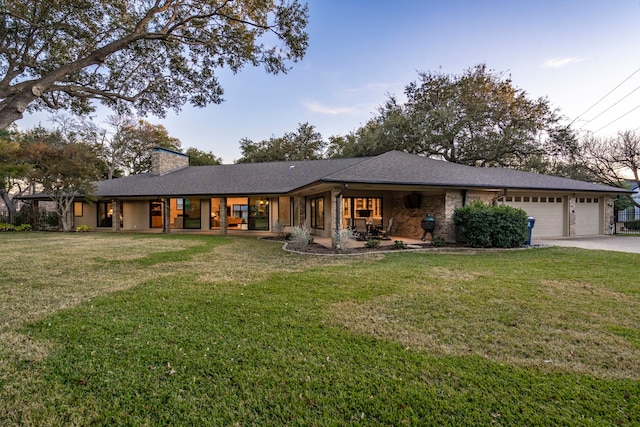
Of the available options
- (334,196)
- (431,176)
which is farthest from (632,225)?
(334,196)

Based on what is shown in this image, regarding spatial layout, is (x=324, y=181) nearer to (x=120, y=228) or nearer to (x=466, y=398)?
(x=466, y=398)

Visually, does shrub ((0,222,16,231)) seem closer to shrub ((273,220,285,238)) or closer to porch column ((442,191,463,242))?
shrub ((273,220,285,238))

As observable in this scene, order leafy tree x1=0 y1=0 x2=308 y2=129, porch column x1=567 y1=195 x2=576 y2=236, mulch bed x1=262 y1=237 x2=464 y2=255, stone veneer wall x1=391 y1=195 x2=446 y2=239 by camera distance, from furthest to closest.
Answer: porch column x1=567 y1=195 x2=576 y2=236
stone veneer wall x1=391 y1=195 x2=446 y2=239
mulch bed x1=262 y1=237 x2=464 y2=255
leafy tree x1=0 y1=0 x2=308 y2=129

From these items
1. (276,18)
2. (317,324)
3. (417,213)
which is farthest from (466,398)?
(417,213)

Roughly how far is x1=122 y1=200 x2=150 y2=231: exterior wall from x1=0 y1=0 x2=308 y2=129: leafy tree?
35.5 ft

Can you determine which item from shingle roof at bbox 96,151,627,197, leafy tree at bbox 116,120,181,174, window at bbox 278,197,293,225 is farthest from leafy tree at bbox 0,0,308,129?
leafy tree at bbox 116,120,181,174

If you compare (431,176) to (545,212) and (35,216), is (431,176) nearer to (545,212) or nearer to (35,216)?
(545,212)

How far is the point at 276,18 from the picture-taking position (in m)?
7.70

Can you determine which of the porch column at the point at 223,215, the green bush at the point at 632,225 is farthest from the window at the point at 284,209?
the green bush at the point at 632,225

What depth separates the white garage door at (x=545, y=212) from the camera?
13.4 metres

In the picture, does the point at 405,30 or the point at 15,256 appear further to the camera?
the point at 405,30

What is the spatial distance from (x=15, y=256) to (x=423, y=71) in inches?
1080

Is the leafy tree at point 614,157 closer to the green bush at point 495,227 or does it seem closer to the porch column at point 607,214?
the porch column at point 607,214

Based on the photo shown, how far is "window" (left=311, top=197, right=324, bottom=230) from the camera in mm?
14677
